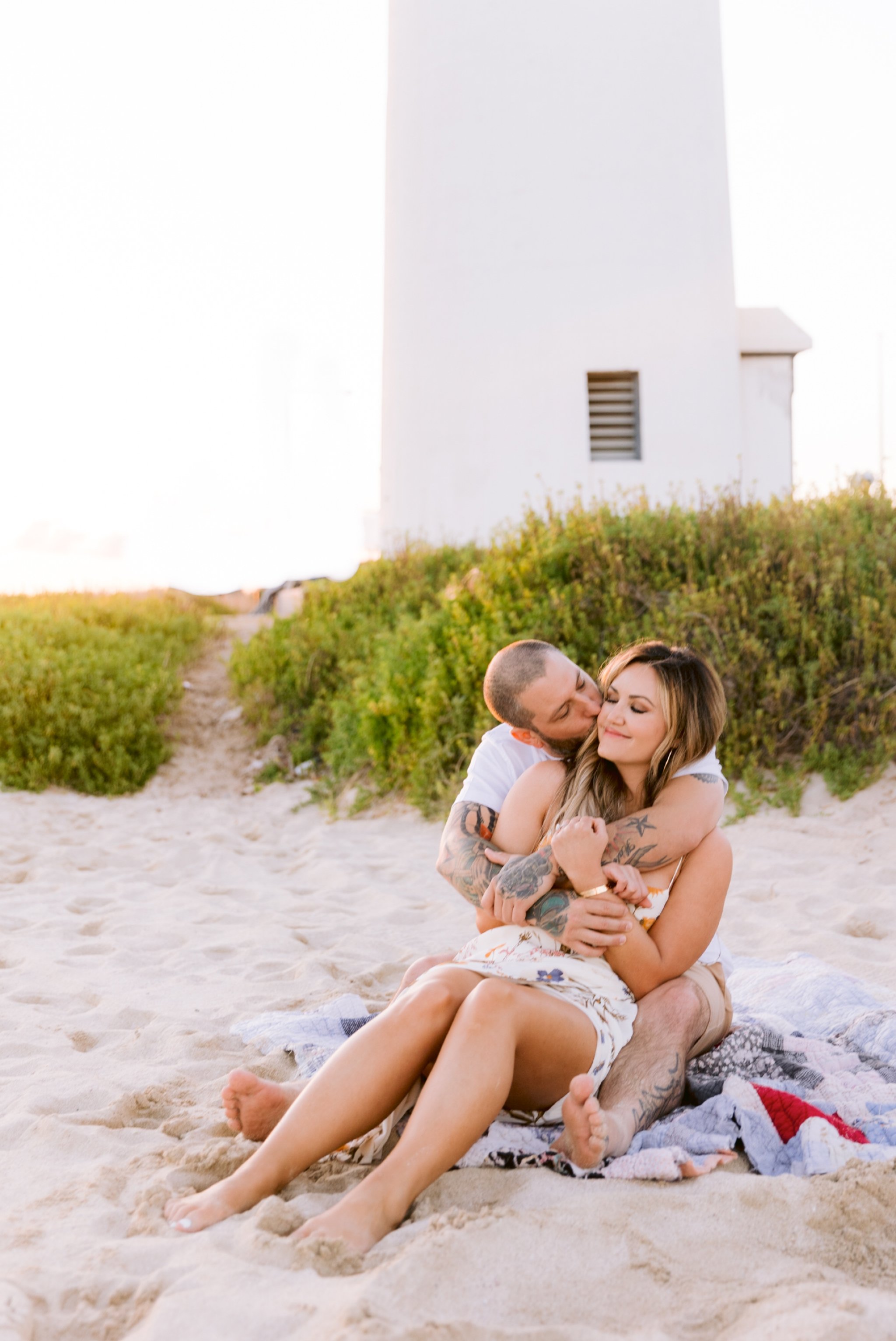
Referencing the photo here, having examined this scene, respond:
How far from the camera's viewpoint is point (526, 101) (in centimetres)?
1104

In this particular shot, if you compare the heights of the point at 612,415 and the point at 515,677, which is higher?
the point at 612,415

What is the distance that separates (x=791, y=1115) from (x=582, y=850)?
831 millimetres

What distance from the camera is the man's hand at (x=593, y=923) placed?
7.96 ft

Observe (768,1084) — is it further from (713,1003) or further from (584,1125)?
(584,1125)

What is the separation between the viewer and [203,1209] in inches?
82.5

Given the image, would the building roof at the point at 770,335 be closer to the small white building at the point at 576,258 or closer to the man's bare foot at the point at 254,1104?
the small white building at the point at 576,258

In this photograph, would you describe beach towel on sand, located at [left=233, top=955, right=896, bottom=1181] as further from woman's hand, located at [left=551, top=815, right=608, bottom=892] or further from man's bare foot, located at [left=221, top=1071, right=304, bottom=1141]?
woman's hand, located at [left=551, top=815, right=608, bottom=892]

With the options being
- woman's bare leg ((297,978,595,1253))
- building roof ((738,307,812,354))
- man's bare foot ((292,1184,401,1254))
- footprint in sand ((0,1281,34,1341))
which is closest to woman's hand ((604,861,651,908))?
woman's bare leg ((297,978,595,1253))

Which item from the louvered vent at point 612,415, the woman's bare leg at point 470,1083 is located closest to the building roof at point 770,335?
the louvered vent at point 612,415

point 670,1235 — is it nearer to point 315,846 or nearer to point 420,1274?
point 420,1274

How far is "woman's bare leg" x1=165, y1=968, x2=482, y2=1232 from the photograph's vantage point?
7.13 feet

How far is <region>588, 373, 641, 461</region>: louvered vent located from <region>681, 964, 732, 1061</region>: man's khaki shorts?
9015 mm

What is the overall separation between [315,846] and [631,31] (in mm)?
9406

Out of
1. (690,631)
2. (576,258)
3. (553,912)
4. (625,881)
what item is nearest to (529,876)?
(553,912)
